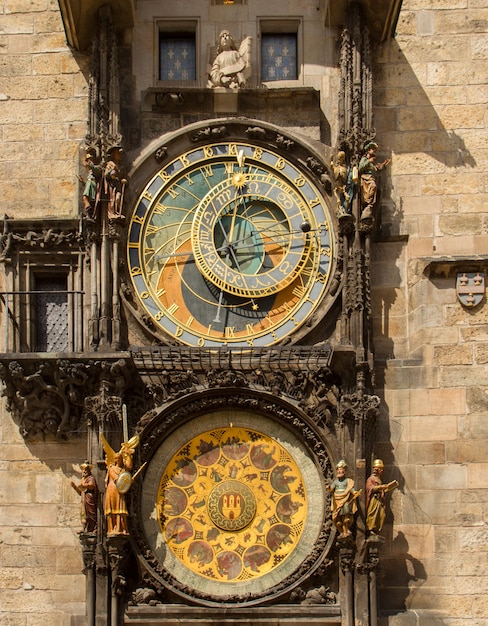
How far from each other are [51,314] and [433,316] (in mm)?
3483

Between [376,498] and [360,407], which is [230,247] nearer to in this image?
[360,407]

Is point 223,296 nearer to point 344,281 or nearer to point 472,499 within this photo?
point 344,281

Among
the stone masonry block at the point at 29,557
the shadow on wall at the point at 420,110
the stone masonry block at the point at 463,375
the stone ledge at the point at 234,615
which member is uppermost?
the shadow on wall at the point at 420,110

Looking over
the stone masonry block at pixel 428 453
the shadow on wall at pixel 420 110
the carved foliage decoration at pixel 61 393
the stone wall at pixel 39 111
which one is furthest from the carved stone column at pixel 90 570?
the shadow on wall at pixel 420 110

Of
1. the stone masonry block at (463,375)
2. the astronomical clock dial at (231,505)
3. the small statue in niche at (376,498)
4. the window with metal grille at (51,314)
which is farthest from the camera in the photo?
the window with metal grille at (51,314)

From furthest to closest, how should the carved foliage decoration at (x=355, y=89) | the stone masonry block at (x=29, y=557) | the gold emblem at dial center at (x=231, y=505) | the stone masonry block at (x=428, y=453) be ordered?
the carved foliage decoration at (x=355, y=89) → the stone masonry block at (x=428, y=453) → the stone masonry block at (x=29, y=557) → the gold emblem at dial center at (x=231, y=505)

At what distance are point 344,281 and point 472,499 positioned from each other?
2.22 meters

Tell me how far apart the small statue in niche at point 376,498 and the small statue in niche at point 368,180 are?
2278mm

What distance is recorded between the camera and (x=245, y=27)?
15.4 metres

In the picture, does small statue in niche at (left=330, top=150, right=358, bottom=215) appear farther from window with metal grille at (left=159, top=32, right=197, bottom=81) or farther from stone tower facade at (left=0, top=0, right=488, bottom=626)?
window with metal grille at (left=159, top=32, right=197, bottom=81)

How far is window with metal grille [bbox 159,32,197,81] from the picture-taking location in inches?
608

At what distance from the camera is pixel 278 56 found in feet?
50.8

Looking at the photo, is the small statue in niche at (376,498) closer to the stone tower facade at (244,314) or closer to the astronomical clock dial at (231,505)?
the stone tower facade at (244,314)

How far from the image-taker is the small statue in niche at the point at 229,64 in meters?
15.1
